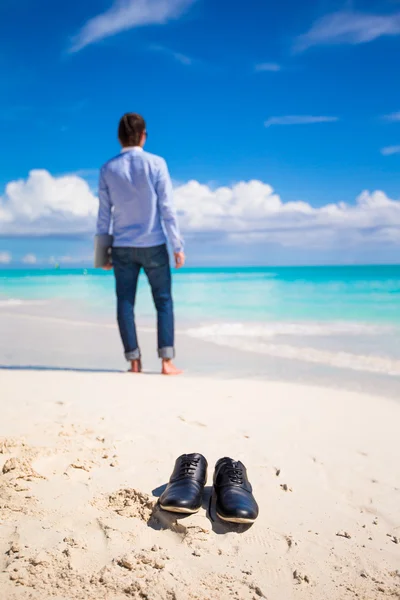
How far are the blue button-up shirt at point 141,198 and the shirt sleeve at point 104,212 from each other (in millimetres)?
55

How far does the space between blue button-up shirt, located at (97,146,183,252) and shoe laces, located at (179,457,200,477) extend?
259cm

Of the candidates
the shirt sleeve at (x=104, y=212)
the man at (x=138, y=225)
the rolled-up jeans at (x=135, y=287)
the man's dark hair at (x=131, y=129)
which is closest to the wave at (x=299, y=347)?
the rolled-up jeans at (x=135, y=287)

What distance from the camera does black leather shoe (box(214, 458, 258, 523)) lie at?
69.0 inches

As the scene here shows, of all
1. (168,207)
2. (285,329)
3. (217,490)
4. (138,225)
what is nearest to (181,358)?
(138,225)

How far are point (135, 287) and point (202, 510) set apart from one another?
283 cm

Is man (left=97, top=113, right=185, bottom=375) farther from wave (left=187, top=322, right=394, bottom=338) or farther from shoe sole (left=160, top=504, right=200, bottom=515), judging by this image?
wave (left=187, top=322, right=394, bottom=338)

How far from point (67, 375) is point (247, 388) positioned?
1.62 m

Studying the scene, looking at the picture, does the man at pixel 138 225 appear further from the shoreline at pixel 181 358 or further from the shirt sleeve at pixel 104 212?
the shoreline at pixel 181 358

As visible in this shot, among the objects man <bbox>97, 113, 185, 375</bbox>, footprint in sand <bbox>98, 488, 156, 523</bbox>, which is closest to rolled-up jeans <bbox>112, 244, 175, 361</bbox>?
man <bbox>97, 113, 185, 375</bbox>

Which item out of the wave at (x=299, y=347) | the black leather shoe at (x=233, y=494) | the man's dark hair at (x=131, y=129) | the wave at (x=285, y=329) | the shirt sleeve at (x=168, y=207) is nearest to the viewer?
the black leather shoe at (x=233, y=494)

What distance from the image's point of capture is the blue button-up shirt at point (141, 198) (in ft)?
14.1

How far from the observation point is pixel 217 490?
1.92 metres

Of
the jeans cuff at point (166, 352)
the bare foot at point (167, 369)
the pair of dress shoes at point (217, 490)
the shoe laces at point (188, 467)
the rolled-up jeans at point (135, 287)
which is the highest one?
the rolled-up jeans at point (135, 287)

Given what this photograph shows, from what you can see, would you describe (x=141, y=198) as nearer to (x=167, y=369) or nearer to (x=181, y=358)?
(x=167, y=369)
